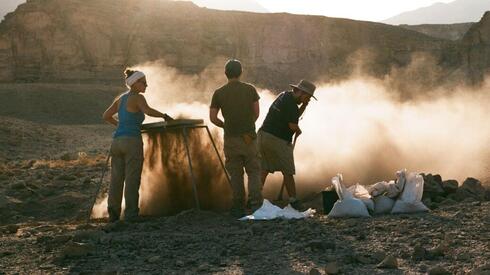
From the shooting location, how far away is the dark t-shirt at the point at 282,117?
26.5 ft

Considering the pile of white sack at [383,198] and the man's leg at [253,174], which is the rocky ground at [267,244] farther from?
the man's leg at [253,174]

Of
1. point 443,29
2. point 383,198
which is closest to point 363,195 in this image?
point 383,198

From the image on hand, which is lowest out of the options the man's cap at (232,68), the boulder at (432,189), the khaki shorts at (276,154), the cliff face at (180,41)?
the boulder at (432,189)

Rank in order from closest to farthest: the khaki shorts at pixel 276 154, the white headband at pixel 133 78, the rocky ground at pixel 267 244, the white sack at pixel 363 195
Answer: the rocky ground at pixel 267 244, the white sack at pixel 363 195, the white headband at pixel 133 78, the khaki shorts at pixel 276 154

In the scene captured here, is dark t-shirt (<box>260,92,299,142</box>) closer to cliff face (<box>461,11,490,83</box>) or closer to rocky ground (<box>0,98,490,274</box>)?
rocky ground (<box>0,98,490,274</box>)

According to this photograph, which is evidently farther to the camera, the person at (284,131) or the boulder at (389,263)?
the person at (284,131)

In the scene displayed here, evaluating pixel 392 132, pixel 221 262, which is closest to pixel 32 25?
pixel 392 132

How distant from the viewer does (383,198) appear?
7461mm

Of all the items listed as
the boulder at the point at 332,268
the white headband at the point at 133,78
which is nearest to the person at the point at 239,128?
the white headband at the point at 133,78

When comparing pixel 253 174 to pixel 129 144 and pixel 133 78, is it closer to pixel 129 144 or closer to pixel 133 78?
pixel 129 144

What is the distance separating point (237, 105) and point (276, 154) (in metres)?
0.95

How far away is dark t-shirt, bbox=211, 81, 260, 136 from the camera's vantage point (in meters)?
7.55

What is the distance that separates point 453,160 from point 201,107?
3896 millimetres

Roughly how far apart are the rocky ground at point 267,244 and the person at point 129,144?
13.6 inches
